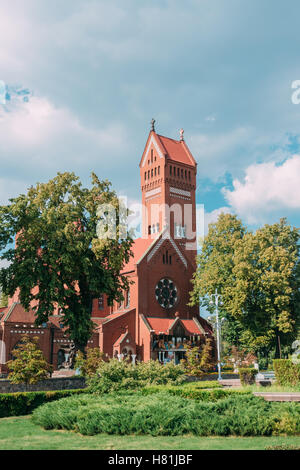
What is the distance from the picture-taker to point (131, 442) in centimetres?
1205

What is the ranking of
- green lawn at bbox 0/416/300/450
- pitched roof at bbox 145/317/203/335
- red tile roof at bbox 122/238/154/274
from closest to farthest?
green lawn at bbox 0/416/300/450, pitched roof at bbox 145/317/203/335, red tile roof at bbox 122/238/154/274

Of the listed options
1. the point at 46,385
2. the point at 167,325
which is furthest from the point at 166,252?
the point at 46,385

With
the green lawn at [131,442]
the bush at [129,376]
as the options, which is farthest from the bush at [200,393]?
the green lawn at [131,442]

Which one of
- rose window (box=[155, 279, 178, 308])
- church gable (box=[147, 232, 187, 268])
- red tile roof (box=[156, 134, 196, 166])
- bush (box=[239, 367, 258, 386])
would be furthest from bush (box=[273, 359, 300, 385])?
red tile roof (box=[156, 134, 196, 166])

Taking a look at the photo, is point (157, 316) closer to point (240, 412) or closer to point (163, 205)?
point (163, 205)

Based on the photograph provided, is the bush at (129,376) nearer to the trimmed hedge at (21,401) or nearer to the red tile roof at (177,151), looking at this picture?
the trimmed hedge at (21,401)

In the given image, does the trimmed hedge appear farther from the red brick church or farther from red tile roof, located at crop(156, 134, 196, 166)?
red tile roof, located at crop(156, 134, 196, 166)

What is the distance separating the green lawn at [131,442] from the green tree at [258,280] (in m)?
28.6

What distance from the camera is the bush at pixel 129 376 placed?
2108 centimetres

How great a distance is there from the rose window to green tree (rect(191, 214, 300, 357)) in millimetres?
3152

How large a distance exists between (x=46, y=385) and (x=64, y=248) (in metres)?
8.98

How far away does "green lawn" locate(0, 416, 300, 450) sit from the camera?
11391 mm
